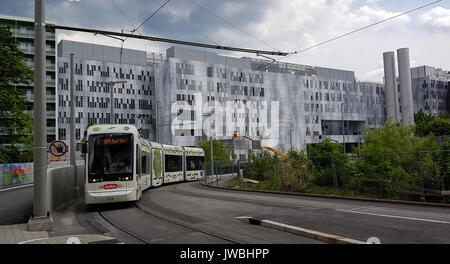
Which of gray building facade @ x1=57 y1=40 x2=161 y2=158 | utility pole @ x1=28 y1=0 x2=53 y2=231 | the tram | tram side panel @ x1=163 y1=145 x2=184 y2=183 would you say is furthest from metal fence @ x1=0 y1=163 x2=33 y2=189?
gray building facade @ x1=57 y1=40 x2=161 y2=158

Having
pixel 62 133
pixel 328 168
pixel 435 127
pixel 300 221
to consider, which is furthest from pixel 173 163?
pixel 435 127

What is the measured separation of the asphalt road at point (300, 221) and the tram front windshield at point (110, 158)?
144 centimetres

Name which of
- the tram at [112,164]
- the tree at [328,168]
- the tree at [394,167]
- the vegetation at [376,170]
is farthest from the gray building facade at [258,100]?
the tram at [112,164]

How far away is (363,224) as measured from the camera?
32.0 feet

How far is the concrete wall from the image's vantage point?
48.9 ft

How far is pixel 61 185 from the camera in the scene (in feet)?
57.3

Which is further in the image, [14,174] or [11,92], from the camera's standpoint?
[14,174]

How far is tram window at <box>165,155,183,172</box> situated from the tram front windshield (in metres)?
13.9

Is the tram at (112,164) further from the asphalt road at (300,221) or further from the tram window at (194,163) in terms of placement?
the tram window at (194,163)

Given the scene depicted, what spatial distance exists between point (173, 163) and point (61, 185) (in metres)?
14.1

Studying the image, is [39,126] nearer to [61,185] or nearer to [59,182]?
[59,182]

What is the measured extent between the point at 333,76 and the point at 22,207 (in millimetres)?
106567

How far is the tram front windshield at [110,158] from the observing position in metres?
14.7
